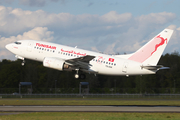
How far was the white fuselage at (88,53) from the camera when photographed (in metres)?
40.9

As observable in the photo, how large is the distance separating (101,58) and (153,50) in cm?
866

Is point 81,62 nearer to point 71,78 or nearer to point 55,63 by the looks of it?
point 55,63

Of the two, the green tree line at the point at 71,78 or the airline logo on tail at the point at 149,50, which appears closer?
the airline logo on tail at the point at 149,50

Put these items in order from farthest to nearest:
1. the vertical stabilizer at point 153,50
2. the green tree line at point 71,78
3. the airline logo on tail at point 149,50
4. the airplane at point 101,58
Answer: the green tree line at point 71,78
the airline logo on tail at point 149,50
the vertical stabilizer at point 153,50
the airplane at point 101,58

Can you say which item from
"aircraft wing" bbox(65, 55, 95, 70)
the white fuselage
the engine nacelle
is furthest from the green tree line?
the engine nacelle

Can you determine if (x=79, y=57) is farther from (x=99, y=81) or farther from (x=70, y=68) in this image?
(x=99, y=81)

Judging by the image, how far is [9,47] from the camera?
1823 inches

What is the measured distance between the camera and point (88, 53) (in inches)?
1634

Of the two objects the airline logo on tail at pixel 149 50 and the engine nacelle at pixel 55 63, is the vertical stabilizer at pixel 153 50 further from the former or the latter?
the engine nacelle at pixel 55 63

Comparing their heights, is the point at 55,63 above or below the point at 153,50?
below

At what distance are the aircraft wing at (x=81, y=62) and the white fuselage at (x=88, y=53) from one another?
0.69m

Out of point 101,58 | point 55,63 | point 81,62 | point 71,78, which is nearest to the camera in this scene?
point 55,63

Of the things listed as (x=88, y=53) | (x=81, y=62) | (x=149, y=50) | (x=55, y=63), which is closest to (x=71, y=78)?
(x=81, y=62)

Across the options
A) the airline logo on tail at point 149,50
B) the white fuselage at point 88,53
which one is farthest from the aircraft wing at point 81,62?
Result: the airline logo on tail at point 149,50
